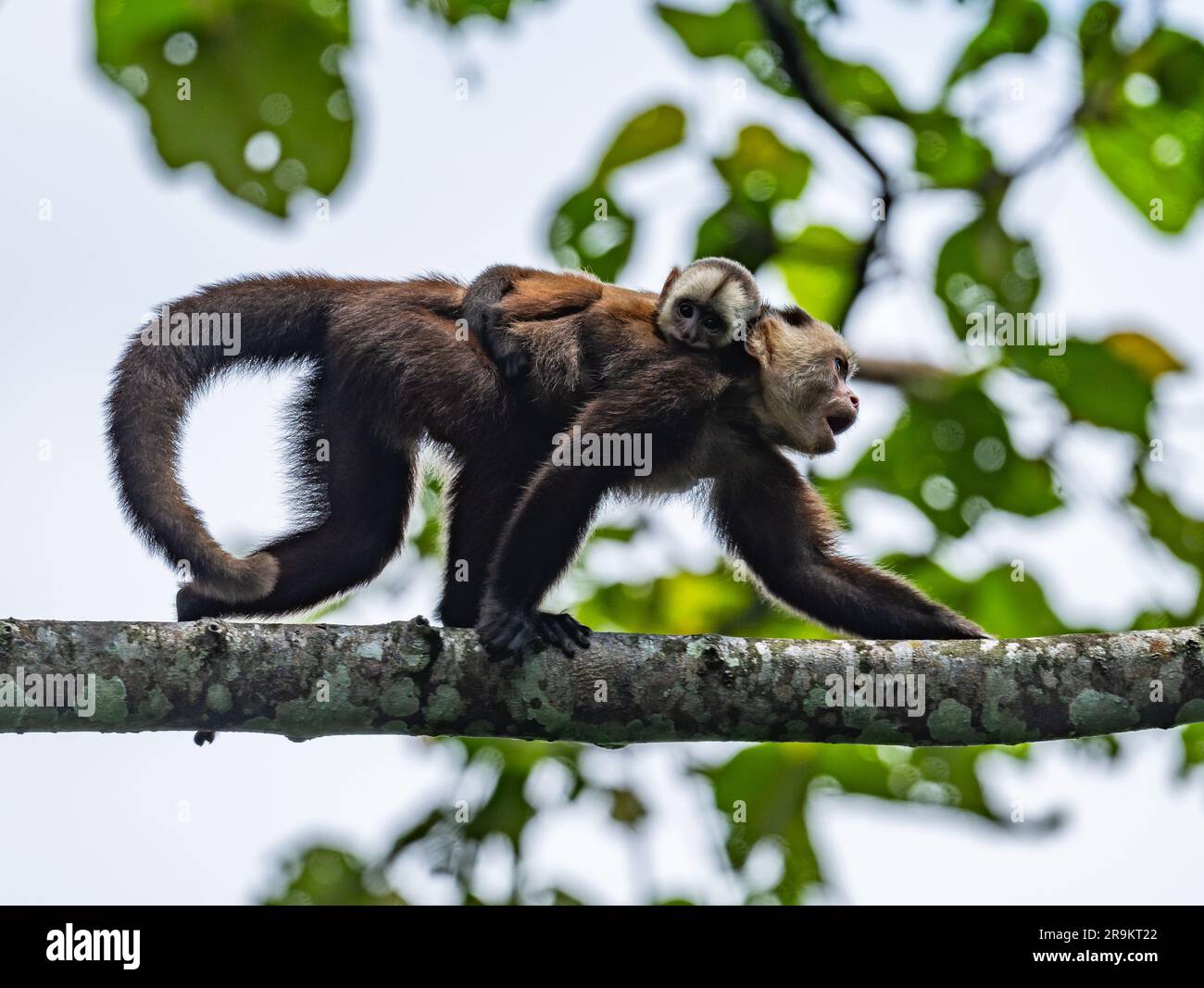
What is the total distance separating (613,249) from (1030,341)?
101 inches

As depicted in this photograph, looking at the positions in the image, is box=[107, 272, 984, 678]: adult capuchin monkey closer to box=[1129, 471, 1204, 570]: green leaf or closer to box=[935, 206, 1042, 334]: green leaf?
box=[935, 206, 1042, 334]: green leaf

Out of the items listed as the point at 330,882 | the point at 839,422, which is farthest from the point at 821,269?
the point at 330,882

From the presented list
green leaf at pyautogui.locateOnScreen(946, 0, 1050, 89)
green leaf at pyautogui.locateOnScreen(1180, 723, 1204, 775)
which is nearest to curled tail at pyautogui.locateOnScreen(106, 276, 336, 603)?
green leaf at pyautogui.locateOnScreen(946, 0, 1050, 89)

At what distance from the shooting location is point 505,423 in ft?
23.3

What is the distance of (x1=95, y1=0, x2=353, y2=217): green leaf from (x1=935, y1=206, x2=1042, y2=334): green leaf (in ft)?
12.6

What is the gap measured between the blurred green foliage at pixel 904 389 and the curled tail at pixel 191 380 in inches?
66.8

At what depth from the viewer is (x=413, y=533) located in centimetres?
845

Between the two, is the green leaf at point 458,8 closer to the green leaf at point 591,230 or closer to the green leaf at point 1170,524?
the green leaf at point 591,230

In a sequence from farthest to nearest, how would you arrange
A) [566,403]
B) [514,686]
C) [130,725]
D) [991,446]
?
[991,446]
[566,403]
[514,686]
[130,725]

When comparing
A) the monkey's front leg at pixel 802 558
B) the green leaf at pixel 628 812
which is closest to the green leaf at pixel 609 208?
the monkey's front leg at pixel 802 558

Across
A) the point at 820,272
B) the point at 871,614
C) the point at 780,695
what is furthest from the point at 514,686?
the point at 820,272

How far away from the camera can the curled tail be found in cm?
612

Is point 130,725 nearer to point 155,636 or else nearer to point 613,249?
point 155,636
